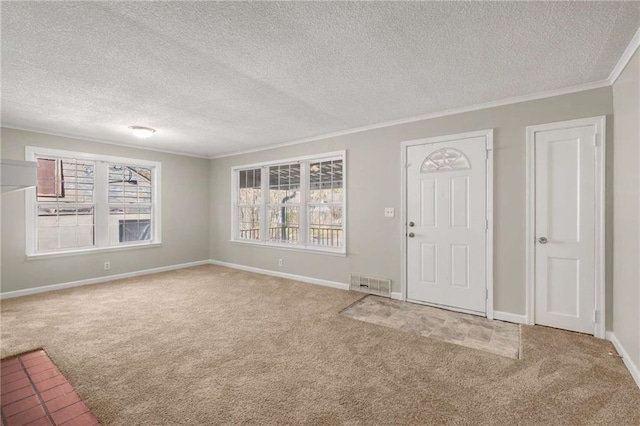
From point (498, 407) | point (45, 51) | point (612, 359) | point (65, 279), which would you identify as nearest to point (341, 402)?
point (498, 407)

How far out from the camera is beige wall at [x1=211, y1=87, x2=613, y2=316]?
3.03m

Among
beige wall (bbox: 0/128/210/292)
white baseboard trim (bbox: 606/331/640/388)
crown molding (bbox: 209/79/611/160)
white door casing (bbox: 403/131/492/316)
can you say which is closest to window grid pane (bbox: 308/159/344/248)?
crown molding (bbox: 209/79/611/160)

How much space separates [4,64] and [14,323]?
8.52 feet

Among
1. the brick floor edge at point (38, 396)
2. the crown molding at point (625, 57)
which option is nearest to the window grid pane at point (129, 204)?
the brick floor edge at point (38, 396)

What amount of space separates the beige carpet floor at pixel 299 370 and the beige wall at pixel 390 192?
3.03 feet

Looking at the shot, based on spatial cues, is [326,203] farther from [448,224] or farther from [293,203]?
[448,224]

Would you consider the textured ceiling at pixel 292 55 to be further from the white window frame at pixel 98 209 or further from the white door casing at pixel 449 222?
the white window frame at pixel 98 209

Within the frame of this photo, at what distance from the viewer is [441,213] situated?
353cm

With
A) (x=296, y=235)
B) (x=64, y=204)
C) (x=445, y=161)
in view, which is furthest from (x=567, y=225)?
(x=64, y=204)

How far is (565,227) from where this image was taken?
9.27 feet

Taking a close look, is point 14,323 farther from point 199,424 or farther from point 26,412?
point 199,424

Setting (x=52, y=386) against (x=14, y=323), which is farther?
(x=14, y=323)

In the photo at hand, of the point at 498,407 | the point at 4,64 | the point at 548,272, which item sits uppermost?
the point at 4,64

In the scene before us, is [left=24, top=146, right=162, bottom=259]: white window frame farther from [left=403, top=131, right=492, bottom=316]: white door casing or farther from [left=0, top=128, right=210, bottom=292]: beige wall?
[left=403, top=131, right=492, bottom=316]: white door casing
